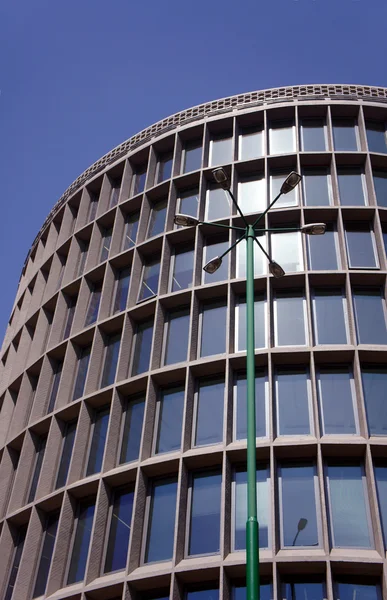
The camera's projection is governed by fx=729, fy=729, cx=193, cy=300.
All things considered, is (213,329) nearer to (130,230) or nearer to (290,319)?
(290,319)

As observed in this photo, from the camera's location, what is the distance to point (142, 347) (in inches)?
877

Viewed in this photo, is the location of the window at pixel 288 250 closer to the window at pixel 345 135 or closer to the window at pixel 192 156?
the window at pixel 345 135

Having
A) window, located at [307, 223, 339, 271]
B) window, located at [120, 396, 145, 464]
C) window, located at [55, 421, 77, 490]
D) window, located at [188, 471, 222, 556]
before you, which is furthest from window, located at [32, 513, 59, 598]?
window, located at [307, 223, 339, 271]

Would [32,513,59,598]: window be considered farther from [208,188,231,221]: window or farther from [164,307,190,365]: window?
[208,188,231,221]: window

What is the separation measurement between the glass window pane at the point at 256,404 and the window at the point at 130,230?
7.68 meters

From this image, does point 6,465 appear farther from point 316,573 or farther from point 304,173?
point 304,173

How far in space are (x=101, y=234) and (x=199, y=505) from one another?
39.7 ft

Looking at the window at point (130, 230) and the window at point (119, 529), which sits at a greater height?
the window at point (130, 230)

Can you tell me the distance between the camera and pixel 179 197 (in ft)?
84.2

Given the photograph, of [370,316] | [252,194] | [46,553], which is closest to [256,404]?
[370,316]

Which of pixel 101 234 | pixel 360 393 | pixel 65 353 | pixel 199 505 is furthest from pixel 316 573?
pixel 101 234

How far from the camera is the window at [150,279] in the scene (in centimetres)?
2344

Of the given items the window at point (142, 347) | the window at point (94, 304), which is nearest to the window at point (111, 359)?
the window at point (142, 347)

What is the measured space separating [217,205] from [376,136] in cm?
624
